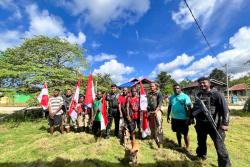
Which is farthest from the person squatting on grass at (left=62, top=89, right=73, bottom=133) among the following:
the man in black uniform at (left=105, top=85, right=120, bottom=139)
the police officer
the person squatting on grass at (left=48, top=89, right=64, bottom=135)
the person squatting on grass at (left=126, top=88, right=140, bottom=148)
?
the police officer

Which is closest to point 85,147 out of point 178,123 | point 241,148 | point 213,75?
point 178,123

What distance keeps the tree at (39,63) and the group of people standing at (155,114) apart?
664 cm

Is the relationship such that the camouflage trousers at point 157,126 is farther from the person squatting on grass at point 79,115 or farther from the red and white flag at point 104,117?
the person squatting on grass at point 79,115

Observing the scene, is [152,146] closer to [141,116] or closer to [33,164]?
[141,116]

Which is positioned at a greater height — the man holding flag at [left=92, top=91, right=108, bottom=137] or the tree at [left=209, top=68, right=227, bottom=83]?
the tree at [left=209, top=68, right=227, bottom=83]

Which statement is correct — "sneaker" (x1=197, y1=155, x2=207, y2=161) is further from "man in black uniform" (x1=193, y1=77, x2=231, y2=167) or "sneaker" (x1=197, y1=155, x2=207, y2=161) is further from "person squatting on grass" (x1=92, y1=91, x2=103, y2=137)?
"person squatting on grass" (x1=92, y1=91, x2=103, y2=137)

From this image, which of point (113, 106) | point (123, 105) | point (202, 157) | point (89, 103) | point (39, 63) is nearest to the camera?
point (202, 157)

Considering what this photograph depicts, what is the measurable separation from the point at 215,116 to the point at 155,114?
2114 millimetres

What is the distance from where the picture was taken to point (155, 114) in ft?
24.9

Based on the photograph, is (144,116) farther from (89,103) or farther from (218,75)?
(218,75)

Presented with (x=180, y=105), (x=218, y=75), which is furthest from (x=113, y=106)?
(x=218, y=75)

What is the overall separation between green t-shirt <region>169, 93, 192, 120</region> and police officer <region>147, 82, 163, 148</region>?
0.52m

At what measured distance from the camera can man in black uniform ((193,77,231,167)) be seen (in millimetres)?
→ 5609

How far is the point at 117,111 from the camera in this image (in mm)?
8602
